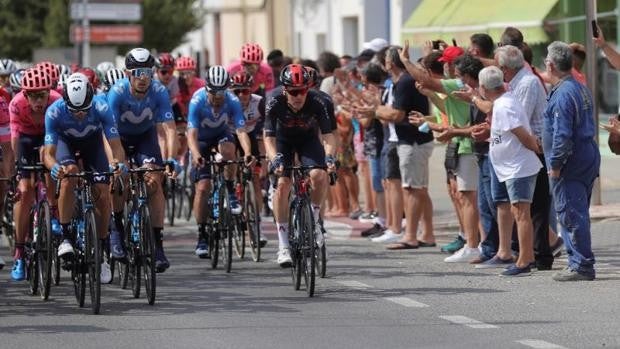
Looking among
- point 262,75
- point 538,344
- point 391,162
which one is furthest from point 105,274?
point 262,75

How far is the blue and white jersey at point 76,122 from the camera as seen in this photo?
557 inches

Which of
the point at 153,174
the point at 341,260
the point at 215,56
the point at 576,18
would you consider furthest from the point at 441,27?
the point at 215,56

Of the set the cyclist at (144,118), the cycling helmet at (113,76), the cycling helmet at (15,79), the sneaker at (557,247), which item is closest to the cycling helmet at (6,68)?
the cycling helmet at (15,79)

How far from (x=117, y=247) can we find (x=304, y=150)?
1835mm

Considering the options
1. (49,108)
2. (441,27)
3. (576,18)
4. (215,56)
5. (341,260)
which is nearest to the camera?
(49,108)

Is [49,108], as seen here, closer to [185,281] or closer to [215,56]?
[185,281]

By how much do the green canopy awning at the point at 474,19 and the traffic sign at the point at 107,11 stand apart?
474 inches

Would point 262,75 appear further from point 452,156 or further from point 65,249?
point 65,249

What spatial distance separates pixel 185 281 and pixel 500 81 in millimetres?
3246

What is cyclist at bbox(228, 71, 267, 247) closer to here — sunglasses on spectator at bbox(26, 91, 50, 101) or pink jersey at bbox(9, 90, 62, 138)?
pink jersey at bbox(9, 90, 62, 138)

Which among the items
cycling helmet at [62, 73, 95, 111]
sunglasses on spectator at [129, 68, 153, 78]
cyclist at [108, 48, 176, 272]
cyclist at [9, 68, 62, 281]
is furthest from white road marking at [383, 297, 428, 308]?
cyclist at [9, 68, 62, 281]

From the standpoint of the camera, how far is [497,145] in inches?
600

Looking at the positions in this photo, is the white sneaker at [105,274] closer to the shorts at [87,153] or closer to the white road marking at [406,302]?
the shorts at [87,153]

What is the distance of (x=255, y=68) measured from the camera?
19594 mm
